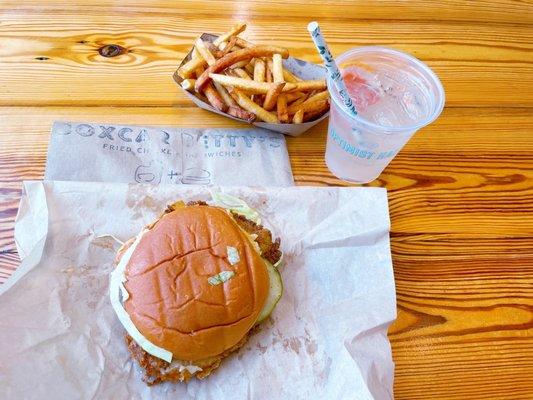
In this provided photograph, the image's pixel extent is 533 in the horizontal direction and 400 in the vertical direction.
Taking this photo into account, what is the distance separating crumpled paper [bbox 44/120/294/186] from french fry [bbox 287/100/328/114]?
14 centimetres

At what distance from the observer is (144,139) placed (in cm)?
172

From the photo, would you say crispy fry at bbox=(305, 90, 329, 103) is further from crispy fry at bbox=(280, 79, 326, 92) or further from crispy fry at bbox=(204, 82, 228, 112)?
crispy fry at bbox=(204, 82, 228, 112)

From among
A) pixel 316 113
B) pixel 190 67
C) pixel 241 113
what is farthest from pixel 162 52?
pixel 316 113

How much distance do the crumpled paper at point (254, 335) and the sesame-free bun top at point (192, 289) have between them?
0.16 metres

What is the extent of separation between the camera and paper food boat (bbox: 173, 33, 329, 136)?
1719 millimetres

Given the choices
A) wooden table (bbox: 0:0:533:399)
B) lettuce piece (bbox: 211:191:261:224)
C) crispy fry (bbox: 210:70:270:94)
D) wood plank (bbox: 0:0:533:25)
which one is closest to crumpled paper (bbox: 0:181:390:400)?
lettuce piece (bbox: 211:191:261:224)

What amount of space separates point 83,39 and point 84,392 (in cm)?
143

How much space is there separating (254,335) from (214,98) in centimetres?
86

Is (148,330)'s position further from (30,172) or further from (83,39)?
(83,39)

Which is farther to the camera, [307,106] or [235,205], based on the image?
[307,106]

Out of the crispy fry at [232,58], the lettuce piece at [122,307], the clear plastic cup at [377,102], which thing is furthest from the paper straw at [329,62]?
the lettuce piece at [122,307]

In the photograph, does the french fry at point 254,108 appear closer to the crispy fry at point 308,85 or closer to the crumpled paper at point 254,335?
the crispy fry at point 308,85

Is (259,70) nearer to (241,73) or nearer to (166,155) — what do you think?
(241,73)

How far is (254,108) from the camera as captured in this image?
1.67 meters
